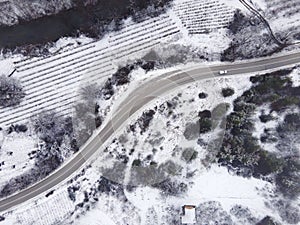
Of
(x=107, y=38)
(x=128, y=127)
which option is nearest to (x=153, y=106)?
(x=128, y=127)

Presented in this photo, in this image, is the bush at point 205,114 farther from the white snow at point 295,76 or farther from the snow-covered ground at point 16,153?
the snow-covered ground at point 16,153

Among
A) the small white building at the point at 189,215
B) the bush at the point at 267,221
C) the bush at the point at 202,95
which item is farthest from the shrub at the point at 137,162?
the bush at the point at 267,221

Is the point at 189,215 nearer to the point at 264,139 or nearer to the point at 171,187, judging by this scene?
the point at 171,187

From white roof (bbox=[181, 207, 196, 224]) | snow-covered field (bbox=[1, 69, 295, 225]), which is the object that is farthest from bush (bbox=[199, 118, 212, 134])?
white roof (bbox=[181, 207, 196, 224])

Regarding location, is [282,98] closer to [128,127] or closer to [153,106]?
[153,106]

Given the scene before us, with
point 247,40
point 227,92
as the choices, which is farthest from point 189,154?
point 247,40

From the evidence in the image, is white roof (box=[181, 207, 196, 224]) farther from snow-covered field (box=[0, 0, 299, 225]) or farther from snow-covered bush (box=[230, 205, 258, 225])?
snow-covered bush (box=[230, 205, 258, 225])
